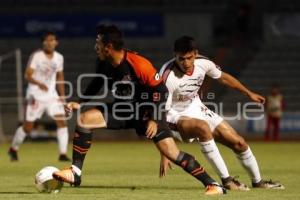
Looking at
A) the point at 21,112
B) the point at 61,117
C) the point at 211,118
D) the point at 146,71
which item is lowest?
the point at 21,112

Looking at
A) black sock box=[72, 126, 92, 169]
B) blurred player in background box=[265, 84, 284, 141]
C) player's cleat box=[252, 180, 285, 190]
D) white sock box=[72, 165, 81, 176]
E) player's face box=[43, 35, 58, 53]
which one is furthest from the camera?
blurred player in background box=[265, 84, 284, 141]

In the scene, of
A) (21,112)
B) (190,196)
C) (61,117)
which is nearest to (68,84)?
(21,112)

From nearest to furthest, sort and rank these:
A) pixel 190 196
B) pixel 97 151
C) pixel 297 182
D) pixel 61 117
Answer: pixel 190 196
pixel 297 182
pixel 61 117
pixel 97 151

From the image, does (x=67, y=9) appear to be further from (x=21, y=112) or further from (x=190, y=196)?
(x=190, y=196)

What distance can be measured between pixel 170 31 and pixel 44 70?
43.8ft

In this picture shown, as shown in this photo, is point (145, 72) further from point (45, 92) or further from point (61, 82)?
point (45, 92)

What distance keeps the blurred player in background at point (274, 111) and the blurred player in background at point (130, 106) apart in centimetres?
1556

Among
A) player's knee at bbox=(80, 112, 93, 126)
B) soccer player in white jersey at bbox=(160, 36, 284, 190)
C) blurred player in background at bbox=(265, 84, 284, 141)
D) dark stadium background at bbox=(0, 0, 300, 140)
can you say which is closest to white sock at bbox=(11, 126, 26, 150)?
soccer player in white jersey at bbox=(160, 36, 284, 190)

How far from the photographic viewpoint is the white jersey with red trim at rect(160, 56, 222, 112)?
10156 millimetres

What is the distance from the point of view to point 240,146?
33.2 ft

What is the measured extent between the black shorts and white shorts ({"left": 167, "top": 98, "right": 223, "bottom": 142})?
0.54 m

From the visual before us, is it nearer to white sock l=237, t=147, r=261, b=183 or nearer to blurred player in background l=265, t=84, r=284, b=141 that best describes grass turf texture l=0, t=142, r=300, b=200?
white sock l=237, t=147, r=261, b=183

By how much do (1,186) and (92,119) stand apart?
1817mm

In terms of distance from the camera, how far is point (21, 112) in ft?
80.5
